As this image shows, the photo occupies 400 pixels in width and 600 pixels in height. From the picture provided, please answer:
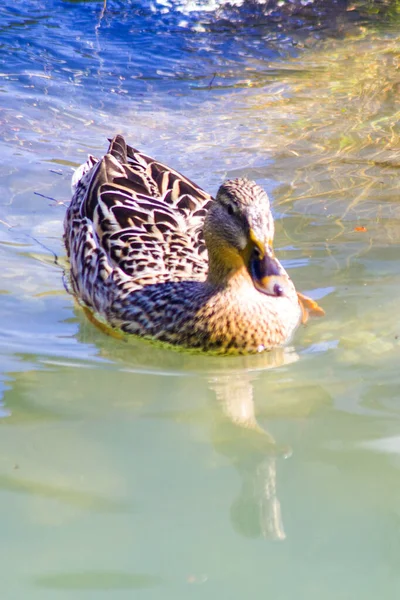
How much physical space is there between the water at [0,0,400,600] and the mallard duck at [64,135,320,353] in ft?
0.50

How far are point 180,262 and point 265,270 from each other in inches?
46.6

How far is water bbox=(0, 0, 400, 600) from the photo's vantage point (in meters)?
3.25

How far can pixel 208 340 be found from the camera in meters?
5.22

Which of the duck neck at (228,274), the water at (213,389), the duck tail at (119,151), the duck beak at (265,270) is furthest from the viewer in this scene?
the duck tail at (119,151)

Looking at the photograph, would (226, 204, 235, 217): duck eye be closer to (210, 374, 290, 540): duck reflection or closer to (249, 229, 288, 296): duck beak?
(249, 229, 288, 296): duck beak

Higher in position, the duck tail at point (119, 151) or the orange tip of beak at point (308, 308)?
the duck tail at point (119, 151)

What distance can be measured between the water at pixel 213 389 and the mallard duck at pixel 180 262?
154 millimetres

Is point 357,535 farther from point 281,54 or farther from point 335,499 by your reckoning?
point 281,54

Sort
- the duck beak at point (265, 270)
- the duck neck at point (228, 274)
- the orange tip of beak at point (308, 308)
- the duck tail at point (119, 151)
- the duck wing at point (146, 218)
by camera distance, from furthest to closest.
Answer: the duck tail at point (119, 151), the duck wing at point (146, 218), the orange tip of beak at point (308, 308), the duck neck at point (228, 274), the duck beak at point (265, 270)

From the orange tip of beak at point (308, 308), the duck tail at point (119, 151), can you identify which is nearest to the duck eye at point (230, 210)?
the orange tip of beak at point (308, 308)

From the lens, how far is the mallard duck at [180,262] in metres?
5.05

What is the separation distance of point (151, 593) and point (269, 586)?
393 millimetres

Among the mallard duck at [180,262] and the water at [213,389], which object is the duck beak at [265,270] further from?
the water at [213,389]

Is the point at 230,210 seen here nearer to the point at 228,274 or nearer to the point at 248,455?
the point at 228,274
